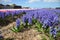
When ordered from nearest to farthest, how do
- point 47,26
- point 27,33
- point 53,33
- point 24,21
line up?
point 53,33 → point 47,26 → point 27,33 → point 24,21

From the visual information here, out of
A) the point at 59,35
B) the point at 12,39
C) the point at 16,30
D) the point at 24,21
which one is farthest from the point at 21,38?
the point at 24,21

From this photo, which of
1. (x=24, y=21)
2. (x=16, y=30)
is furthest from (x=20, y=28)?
(x=24, y=21)

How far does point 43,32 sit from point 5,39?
118 centimetres

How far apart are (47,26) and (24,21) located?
1.64 m

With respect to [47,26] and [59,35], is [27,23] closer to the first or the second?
[47,26]

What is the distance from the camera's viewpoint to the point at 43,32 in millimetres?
5672

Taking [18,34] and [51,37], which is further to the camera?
[18,34]

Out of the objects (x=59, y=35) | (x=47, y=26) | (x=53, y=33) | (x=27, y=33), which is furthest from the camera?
(x=27, y=33)

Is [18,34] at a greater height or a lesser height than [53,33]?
lesser

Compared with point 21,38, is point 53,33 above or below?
above

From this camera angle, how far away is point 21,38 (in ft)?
17.8

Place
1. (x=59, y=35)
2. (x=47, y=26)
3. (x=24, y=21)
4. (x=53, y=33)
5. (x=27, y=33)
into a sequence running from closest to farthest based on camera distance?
(x=53, y=33)
(x=59, y=35)
(x=47, y=26)
(x=27, y=33)
(x=24, y=21)

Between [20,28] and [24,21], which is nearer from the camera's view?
[20,28]

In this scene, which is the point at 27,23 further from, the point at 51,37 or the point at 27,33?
the point at 51,37
